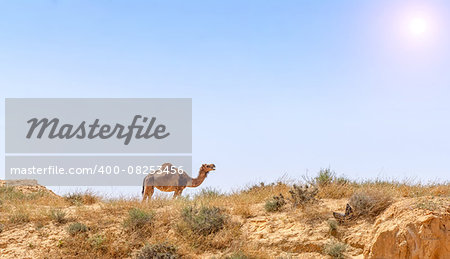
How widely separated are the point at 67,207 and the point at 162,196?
344 centimetres

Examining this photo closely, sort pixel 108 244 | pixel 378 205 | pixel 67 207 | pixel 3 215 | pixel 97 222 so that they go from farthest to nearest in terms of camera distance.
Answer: pixel 67 207, pixel 3 215, pixel 97 222, pixel 108 244, pixel 378 205

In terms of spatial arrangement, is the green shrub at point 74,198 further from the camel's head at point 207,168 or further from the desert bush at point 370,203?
the desert bush at point 370,203

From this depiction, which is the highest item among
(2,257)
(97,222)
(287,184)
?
(287,184)

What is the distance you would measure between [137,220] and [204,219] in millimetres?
2030

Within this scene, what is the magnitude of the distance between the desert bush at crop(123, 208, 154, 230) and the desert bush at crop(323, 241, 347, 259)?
525 cm

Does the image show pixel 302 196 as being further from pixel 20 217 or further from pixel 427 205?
pixel 20 217

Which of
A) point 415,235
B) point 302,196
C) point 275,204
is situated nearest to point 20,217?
point 275,204

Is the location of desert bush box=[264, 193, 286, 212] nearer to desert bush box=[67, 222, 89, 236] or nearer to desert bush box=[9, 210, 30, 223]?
desert bush box=[67, 222, 89, 236]

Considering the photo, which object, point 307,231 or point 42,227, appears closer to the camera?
point 307,231

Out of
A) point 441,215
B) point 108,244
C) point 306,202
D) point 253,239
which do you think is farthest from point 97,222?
point 441,215

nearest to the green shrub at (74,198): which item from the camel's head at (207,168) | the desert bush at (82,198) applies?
the desert bush at (82,198)

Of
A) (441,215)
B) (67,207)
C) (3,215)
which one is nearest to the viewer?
(441,215)

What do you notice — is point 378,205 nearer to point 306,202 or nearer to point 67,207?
point 306,202

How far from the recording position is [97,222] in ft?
43.0
